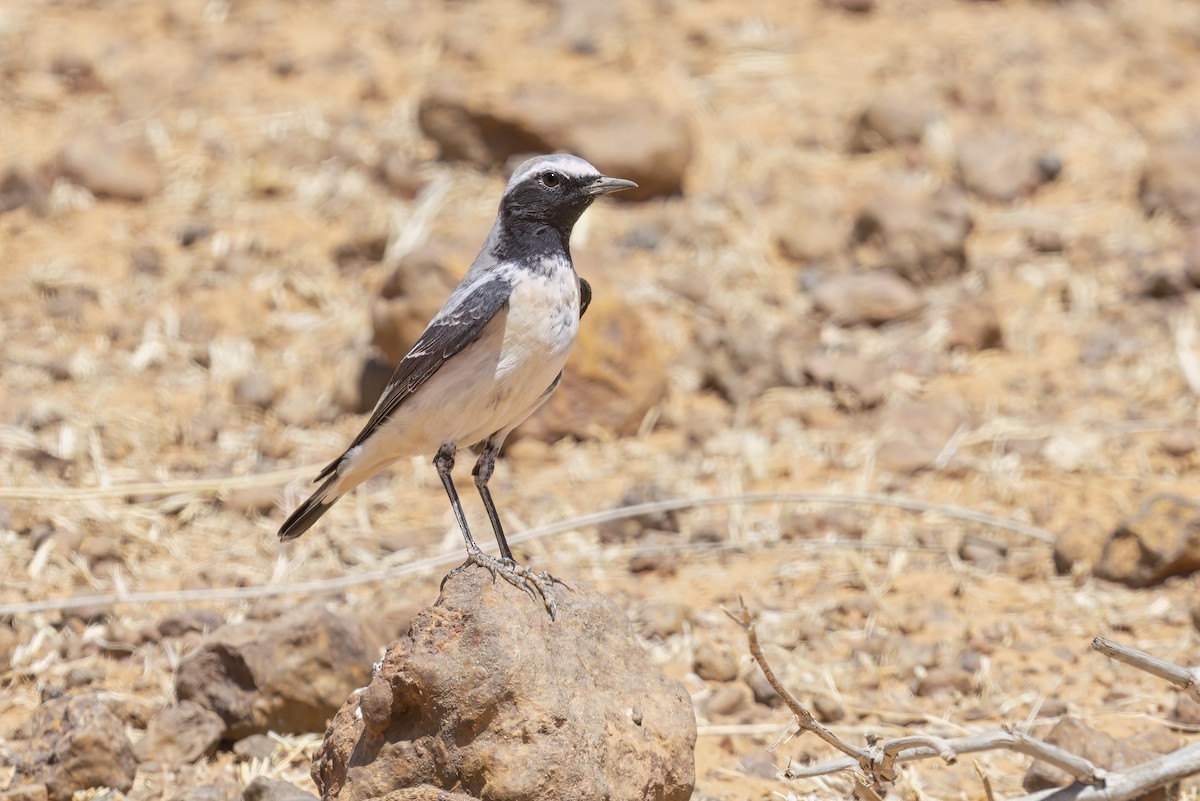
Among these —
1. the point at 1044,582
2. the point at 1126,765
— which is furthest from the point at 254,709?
the point at 1044,582

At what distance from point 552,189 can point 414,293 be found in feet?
12.2

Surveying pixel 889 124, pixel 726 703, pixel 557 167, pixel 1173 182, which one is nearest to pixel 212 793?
pixel 726 703

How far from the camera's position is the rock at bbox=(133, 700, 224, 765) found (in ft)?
21.8

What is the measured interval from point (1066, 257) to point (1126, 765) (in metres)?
7.27

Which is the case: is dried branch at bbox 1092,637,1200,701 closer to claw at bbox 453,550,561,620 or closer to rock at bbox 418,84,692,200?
claw at bbox 453,550,561,620

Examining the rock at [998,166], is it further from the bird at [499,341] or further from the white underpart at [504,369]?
the white underpart at [504,369]

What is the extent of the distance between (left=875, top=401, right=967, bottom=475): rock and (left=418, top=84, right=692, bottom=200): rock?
3.49 metres

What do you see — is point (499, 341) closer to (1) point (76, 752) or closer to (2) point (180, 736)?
(2) point (180, 736)

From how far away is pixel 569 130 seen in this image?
12.6 meters

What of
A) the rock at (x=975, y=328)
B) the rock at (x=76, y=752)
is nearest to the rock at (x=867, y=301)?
the rock at (x=975, y=328)

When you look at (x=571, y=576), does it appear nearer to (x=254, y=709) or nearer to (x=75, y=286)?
(x=254, y=709)

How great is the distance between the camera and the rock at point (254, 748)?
263 inches

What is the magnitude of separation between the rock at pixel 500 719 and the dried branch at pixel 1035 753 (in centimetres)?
65

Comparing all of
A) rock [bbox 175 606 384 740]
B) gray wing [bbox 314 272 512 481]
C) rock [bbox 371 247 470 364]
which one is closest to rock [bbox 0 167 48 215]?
rock [bbox 371 247 470 364]
